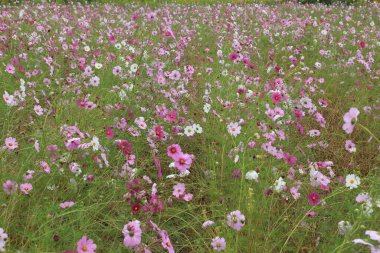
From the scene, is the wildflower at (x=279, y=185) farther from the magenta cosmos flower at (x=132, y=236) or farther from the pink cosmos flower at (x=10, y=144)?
the pink cosmos flower at (x=10, y=144)

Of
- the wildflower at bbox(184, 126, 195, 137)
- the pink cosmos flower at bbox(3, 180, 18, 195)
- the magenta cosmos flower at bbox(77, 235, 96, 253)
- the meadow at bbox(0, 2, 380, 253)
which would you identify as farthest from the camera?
the wildflower at bbox(184, 126, 195, 137)

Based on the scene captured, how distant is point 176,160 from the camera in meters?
2.13

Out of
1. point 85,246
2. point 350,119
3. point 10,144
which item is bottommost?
point 85,246

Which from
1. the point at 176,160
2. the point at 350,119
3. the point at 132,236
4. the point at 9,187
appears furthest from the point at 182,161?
the point at 350,119

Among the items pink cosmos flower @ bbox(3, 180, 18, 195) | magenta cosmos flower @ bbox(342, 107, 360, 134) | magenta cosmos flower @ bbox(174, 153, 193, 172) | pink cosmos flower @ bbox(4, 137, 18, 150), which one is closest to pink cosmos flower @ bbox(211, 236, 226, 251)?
magenta cosmos flower @ bbox(174, 153, 193, 172)

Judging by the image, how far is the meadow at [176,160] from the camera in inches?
73.2

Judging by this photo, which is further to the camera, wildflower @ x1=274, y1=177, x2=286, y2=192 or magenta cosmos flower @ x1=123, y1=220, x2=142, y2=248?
wildflower @ x1=274, y1=177, x2=286, y2=192

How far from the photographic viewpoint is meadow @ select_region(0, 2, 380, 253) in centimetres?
186

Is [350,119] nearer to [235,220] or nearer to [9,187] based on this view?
[235,220]

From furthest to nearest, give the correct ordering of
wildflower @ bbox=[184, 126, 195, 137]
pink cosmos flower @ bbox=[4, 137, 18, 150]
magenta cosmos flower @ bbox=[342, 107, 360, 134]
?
wildflower @ bbox=[184, 126, 195, 137], pink cosmos flower @ bbox=[4, 137, 18, 150], magenta cosmos flower @ bbox=[342, 107, 360, 134]

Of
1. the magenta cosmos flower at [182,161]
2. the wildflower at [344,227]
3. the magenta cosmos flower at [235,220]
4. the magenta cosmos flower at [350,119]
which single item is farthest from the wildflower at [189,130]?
the magenta cosmos flower at [350,119]

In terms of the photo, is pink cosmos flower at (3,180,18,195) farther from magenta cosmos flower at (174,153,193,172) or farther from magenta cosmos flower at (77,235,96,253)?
magenta cosmos flower at (174,153,193,172)

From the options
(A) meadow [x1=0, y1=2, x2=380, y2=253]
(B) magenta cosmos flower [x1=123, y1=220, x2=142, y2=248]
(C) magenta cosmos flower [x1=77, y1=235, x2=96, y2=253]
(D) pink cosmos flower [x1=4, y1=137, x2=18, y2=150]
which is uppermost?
(D) pink cosmos flower [x1=4, y1=137, x2=18, y2=150]

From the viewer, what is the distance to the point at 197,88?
422cm
